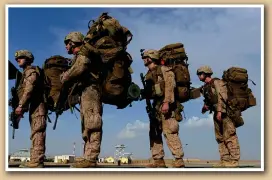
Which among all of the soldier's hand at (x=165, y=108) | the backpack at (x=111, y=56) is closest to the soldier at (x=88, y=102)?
the backpack at (x=111, y=56)

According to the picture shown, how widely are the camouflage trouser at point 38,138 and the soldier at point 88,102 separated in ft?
2.93

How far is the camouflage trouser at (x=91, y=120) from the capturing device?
1274 centimetres

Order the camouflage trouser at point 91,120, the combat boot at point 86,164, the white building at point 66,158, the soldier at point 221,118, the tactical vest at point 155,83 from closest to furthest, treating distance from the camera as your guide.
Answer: the combat boot at point 86,164, the camouflage trouser at point 91,120, the tactical vest at point 155,83, the soldier at point 221,118, the white building at point 66,158

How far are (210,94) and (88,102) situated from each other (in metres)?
2.91

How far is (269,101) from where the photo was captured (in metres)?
12.7

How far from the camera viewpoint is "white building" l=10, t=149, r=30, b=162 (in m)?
13.4

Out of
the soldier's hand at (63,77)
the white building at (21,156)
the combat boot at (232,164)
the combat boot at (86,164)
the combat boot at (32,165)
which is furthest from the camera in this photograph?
the combat boot at (232,164)

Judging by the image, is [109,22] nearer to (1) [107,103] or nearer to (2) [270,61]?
(1) [107,103]

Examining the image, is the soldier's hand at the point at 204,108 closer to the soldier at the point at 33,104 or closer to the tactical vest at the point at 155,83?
the tactical vest at the point at 155,83

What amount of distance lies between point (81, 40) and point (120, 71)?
1140 millimetres

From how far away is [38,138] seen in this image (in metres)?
13.2

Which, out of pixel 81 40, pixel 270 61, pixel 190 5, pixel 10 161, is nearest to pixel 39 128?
pixel 10 161

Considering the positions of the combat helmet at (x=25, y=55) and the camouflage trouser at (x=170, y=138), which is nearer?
the camouflage trouser at (x=170, y=138)

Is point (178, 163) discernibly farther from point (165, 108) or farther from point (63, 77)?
point (63, 77)
